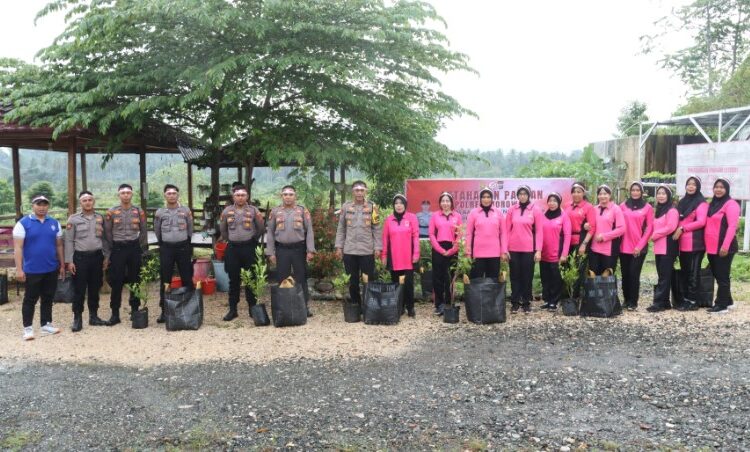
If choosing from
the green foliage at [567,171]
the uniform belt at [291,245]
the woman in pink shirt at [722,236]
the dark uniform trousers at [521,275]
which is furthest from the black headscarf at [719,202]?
the uniform belt at [291,245]

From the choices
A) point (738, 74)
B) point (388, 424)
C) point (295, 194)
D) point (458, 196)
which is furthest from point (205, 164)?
point (738, 74)

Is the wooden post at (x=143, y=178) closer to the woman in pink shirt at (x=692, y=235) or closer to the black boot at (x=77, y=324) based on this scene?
the black boot at (x=77, y=324)

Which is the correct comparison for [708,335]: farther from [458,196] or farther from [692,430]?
[458,196]

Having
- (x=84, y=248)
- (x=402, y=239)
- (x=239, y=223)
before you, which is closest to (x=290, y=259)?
(x=239, y=223)

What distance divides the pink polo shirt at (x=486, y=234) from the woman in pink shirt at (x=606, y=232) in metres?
1.08

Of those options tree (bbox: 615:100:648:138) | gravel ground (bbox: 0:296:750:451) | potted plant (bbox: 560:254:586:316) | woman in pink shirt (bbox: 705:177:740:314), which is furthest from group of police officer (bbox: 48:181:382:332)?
tree (bbox: 615:100:648:138)

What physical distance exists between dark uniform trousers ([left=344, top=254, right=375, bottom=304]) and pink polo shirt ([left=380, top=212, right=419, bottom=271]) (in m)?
0.26

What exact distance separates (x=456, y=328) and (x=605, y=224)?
220 cm

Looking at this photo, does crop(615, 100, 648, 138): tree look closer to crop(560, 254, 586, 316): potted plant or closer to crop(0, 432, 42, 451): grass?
crop(560, 254, 586, 316): potted plant

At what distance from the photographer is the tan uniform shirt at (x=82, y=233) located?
20.8 ft

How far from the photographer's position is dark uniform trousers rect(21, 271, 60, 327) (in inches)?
241

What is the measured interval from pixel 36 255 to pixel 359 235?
3405 mm

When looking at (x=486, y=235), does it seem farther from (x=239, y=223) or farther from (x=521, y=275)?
(x=239, y=223)

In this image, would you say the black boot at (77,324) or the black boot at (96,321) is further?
the black boot at (96,321)
